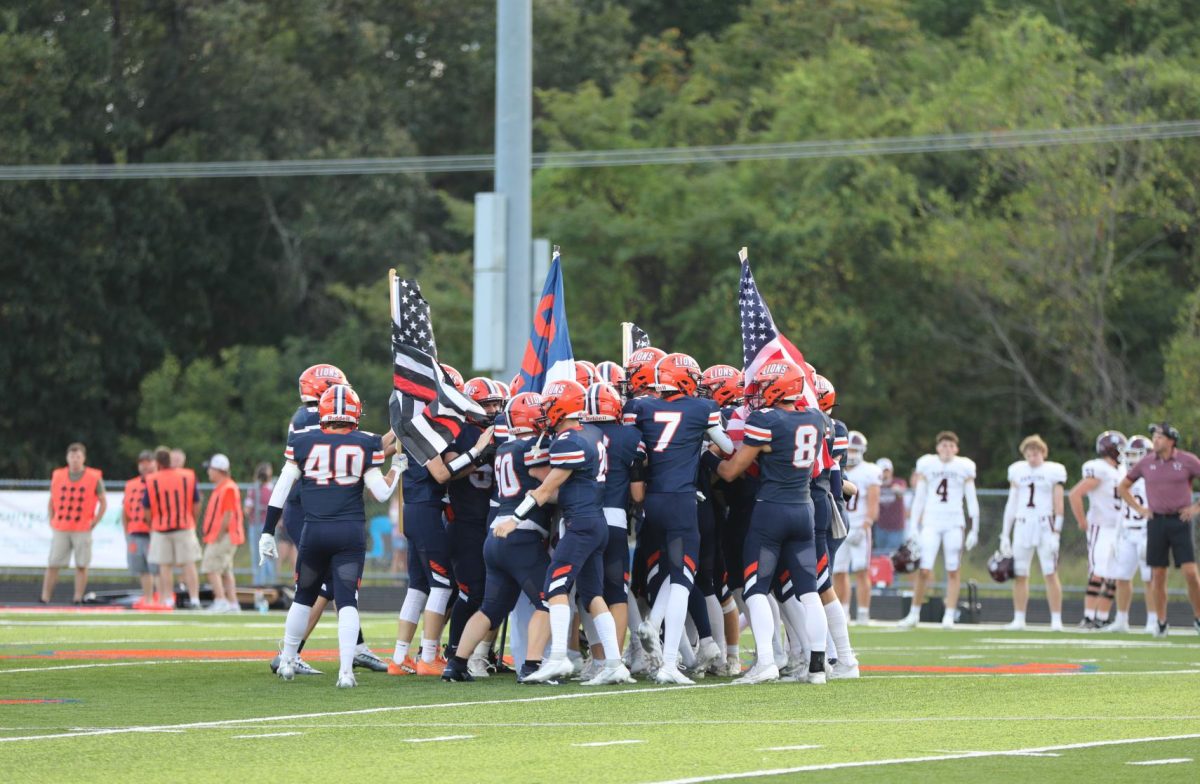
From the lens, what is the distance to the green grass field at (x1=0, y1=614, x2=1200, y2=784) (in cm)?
897

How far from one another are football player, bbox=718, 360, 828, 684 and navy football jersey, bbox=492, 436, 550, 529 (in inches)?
51.5

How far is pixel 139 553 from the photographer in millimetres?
26109

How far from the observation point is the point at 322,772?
8859 millimetres

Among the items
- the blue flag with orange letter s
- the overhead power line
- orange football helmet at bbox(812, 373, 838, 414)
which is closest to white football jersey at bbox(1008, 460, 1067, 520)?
the blue flag with orange letter s

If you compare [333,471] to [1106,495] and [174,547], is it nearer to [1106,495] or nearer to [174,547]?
[1106,495]

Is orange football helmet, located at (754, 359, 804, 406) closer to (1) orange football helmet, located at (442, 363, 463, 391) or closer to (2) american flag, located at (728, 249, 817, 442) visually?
(2) american flag, located at (728, 249, 817, 442)

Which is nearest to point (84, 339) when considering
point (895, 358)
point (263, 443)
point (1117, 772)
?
point (263, 443)

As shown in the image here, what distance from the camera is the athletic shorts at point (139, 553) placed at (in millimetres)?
25828

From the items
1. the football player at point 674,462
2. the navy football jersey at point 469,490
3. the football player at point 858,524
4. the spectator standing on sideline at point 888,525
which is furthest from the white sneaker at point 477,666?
the spectator standing on sideline at point 888,525

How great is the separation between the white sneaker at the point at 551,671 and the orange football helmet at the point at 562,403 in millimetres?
1553

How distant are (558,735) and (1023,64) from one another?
99.3 ft

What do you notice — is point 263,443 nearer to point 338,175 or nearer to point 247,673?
point 338,175

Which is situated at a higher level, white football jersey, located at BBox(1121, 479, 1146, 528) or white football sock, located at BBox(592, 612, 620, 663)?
white football jersey, located at BBox(1121, 479, 1146, 528)

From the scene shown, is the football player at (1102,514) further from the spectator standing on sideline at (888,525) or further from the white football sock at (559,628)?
the white football sock at (559,628)
